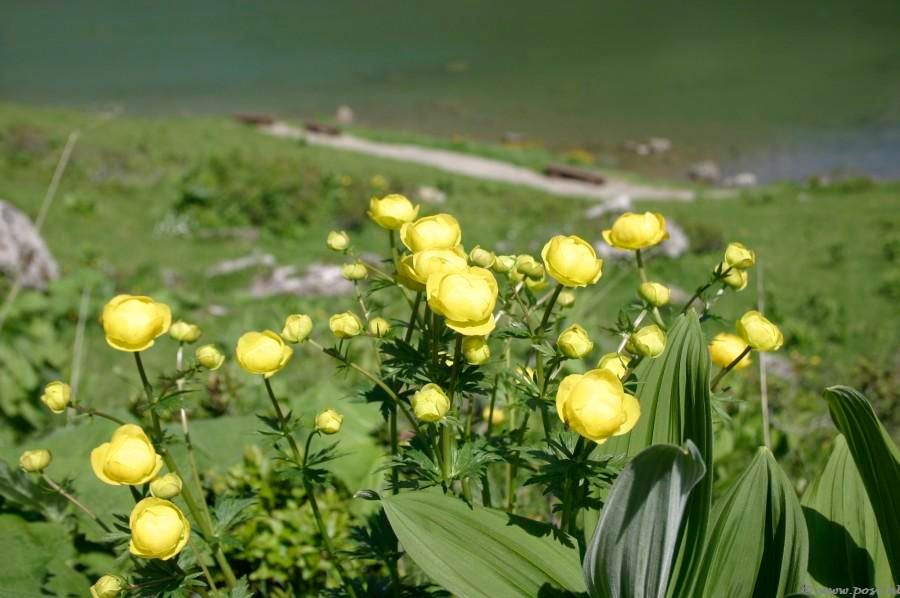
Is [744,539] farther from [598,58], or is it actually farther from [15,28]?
[15,28]

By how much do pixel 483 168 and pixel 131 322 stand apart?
11073 millimetres

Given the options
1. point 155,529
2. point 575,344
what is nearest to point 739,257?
point 575,344

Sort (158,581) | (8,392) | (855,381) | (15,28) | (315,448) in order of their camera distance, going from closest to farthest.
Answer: (158,581), (315,448), (8,392), (855,381), (15,28)

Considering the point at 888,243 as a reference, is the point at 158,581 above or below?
below

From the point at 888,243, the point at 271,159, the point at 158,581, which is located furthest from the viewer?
the point at 271,159

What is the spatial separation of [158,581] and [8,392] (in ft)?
6.75

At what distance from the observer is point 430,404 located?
98 centimetres

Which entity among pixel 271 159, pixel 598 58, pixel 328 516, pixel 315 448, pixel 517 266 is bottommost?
pixel 328 516

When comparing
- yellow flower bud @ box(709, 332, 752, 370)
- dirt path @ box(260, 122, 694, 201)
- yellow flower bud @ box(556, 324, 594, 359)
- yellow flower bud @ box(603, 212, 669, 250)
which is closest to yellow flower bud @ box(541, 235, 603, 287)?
yellow flower bud @ box(556, 324, 594, 359)

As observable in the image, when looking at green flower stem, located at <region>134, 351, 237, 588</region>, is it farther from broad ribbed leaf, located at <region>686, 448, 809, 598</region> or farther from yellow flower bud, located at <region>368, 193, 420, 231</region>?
broad ribbed leaf, located at <region>686, 448, 809, 598</region>

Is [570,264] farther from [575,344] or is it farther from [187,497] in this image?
[187,497]

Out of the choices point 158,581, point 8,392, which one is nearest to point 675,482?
point 158,581

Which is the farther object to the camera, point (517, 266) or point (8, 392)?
point (8, 392)

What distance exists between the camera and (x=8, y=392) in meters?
2.76
